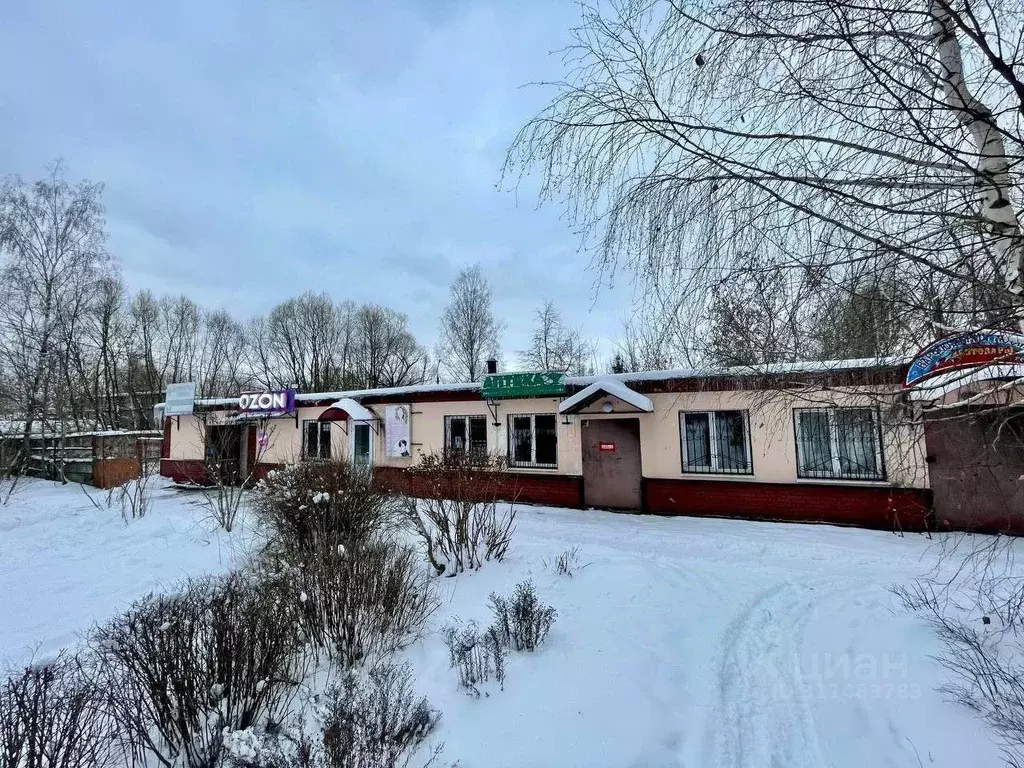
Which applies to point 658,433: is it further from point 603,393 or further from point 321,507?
point 321,507

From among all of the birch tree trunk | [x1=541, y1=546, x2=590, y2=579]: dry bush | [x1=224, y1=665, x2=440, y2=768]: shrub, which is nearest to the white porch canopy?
[x1=541, y1=546, x2=590, y2=579]: dry bush

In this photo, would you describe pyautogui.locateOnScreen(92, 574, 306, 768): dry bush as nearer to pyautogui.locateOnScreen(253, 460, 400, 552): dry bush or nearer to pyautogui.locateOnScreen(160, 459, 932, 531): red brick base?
pyautogui.locateOnScreen(253, 460, 400, 552): dry bush

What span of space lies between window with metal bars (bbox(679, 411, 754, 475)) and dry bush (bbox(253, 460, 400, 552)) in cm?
761

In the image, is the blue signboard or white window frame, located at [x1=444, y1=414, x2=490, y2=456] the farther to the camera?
white window frame, located at [x1=444, y1=414, x2=490, y2=456]

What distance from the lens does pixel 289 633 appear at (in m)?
3.75

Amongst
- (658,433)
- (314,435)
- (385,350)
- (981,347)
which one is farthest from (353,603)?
(385,350)

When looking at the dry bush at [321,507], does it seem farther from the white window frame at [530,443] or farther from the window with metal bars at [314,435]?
the window with metal bars at [314,435]

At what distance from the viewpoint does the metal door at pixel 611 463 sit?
12063mm

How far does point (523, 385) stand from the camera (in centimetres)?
1295

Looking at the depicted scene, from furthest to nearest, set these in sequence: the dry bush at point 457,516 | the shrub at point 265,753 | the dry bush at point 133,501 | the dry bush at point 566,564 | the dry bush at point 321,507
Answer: the dry bush at point 133,501 → the dry bush at point 457,516 → the dry bush at point 566,564 → the dry bush at point 321,507 → the shrub at point 265,753

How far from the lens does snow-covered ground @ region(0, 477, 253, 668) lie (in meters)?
5.11

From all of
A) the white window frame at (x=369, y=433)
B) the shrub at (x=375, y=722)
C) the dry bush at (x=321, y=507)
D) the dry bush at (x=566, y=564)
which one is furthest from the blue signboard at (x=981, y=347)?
the white window frame at (x=369, y=433)

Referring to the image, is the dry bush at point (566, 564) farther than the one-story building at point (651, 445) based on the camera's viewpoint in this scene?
No

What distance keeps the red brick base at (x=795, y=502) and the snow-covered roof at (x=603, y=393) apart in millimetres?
2037
